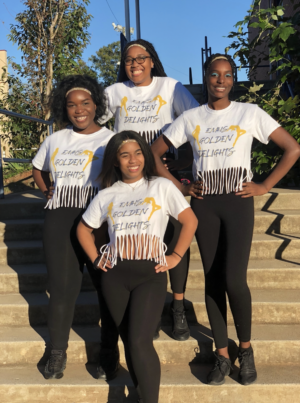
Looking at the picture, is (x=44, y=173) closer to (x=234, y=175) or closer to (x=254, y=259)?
(x=234, y=175)

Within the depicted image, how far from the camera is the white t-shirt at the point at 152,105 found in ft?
9.71

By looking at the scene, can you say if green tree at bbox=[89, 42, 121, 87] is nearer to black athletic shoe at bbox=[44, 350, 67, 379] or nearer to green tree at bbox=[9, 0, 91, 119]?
green tree at bbox=[9, 0, 91, 119]

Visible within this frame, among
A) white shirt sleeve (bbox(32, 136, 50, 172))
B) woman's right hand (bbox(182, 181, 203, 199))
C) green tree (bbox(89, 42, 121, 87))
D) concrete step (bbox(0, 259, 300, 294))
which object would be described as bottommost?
concrete step (bbox(0, 259, 300, 294))

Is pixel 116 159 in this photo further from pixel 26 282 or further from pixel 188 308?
pixel 26 282

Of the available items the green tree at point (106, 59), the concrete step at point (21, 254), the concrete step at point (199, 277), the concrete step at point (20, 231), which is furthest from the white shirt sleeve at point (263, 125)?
the green tree at point (106, 59)

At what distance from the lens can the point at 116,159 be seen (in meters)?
2.51

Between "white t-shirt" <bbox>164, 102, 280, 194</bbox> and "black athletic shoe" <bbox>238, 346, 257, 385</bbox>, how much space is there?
→ 990mm

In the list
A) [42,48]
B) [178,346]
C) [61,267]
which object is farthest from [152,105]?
[42,48]

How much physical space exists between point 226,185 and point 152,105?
83cm

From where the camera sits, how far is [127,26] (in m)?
8.11

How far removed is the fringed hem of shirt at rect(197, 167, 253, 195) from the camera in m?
2.52

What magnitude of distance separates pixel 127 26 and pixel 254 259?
571cm

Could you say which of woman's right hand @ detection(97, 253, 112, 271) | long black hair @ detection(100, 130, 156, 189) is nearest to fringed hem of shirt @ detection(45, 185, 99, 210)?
long black hair @ detection(100, 130, 156, 189)

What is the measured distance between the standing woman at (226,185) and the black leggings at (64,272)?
26.2 inches
